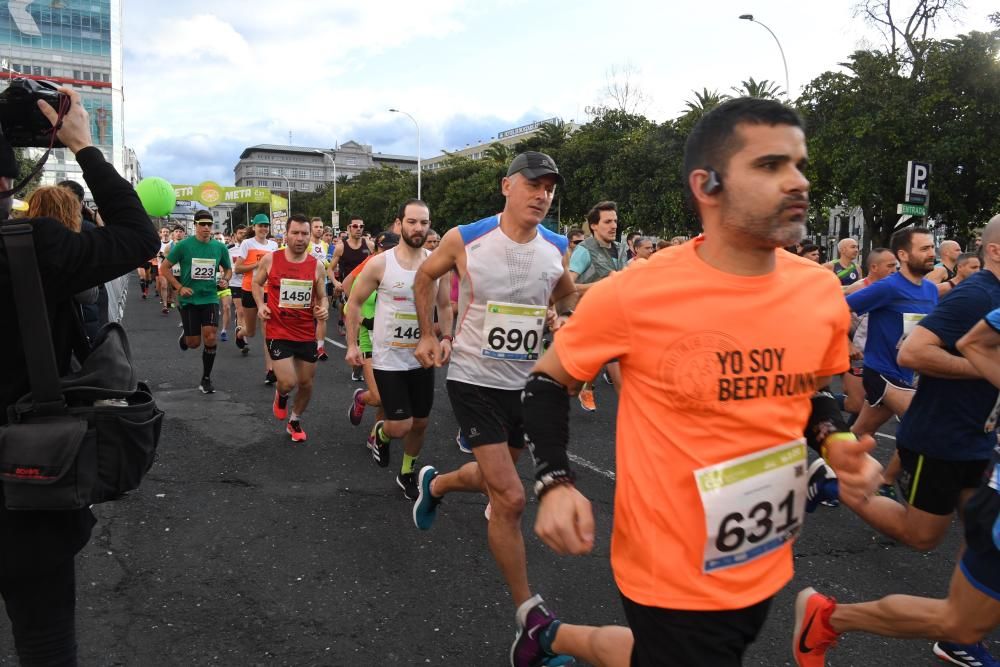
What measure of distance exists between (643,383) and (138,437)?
1375 millimetres

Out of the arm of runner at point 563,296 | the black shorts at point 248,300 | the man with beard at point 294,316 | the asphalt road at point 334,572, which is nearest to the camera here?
the asphalt road at point 334,572

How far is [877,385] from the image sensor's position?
552 cm

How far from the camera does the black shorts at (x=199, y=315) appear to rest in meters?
9.38

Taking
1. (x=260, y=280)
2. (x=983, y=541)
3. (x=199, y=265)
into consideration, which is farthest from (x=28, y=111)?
(x=199, y=265)

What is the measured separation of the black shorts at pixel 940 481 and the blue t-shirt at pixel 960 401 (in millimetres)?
34

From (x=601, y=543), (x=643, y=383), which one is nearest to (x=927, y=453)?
(x=601, y=543)

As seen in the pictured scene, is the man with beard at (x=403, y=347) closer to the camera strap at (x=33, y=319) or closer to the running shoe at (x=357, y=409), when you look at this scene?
the running shoe at (x=357, y=409)

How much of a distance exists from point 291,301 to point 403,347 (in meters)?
2.15

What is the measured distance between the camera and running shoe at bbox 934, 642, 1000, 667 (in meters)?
3.12

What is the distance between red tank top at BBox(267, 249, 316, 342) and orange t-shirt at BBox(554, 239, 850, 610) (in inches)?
213

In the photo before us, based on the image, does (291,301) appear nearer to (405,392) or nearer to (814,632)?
(405,392)

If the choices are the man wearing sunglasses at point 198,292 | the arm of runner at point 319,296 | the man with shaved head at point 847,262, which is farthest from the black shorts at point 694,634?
the man with shaved head at point 847,262

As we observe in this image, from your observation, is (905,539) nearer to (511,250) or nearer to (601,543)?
(601,543)

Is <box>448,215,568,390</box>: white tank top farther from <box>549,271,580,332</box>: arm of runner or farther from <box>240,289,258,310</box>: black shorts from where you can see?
<box>240,289,258,310</box>: black shorts
